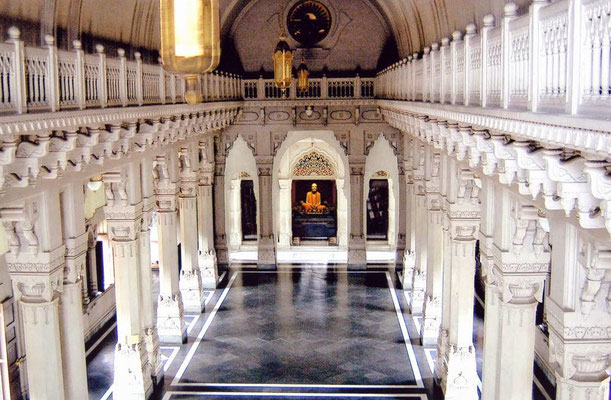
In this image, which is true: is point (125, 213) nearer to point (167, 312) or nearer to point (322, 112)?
point (167, 312)

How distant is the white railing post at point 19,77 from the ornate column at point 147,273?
20.5ft

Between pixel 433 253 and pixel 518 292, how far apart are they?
19.3ft

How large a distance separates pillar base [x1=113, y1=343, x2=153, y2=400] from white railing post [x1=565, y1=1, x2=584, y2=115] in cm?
1002

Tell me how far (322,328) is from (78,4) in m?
9.40

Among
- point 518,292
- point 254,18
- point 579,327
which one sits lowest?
point 518,292

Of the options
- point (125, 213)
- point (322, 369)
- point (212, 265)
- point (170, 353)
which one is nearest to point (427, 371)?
point (322, 369)

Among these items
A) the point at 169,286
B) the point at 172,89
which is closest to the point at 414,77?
the point at 172,89

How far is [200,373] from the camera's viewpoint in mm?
14398

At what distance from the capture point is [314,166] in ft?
83.9

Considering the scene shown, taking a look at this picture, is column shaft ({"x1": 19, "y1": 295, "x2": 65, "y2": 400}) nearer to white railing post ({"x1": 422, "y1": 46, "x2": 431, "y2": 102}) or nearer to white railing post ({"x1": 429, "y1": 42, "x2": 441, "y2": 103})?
white railing post ({"x1": 429, "y1": 42, "x2": 441, "y2": 103})

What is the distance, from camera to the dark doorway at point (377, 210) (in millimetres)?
25562

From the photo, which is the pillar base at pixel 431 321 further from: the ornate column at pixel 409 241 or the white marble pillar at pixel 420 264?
the ornate column at pixel 409 241

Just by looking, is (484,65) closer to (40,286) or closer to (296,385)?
(40,286)

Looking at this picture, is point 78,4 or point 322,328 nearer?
point 78,4
